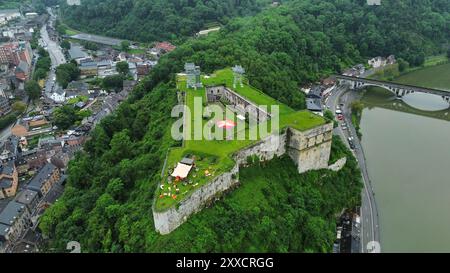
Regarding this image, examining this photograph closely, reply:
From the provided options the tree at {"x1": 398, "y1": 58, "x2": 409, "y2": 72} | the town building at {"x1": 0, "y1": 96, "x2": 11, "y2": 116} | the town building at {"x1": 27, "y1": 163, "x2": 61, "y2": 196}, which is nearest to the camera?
the town building at {"x1": 27, "y1": 163, "x2": 61, "y2": 196}

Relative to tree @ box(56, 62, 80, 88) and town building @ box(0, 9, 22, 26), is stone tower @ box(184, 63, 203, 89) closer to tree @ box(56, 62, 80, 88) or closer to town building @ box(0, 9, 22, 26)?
tree @ box(56, 62, 80, 88)

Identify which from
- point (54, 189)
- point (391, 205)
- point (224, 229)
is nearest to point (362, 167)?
point (391, 205)

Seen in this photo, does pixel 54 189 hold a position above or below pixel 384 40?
below

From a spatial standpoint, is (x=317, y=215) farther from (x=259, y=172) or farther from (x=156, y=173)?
(x=156, y=173)

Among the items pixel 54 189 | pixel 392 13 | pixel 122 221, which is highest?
pixel 392 13

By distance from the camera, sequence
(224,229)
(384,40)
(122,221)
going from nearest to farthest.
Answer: (224,229) → (122,221) → (384,40)

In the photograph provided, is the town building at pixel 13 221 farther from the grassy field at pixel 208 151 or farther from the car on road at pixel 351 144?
the car on road at pixel 351 144

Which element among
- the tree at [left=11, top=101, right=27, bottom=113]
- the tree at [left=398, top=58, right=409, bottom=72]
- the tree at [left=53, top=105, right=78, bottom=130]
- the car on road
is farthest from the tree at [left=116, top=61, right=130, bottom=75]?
the tree at [left=398, top=58, right=409, bottom=72]
